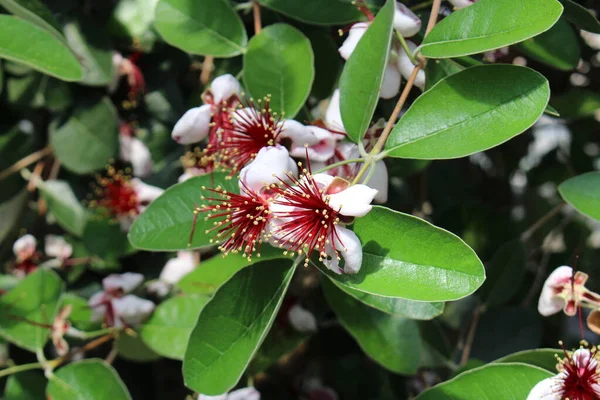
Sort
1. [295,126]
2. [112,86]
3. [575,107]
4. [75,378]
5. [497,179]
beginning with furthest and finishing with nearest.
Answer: [497,179]
[112,86]
[575,107]
[75,378]
[295,126]

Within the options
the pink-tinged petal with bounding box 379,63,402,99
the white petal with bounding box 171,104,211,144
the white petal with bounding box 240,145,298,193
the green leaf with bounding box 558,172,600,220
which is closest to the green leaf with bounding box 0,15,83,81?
the white petal with bounding box 171,104,211,144

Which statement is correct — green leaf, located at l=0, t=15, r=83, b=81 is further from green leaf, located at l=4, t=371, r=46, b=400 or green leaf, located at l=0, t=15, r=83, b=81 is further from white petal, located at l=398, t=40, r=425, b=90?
green leaf, located at l=4, t=371, r=46, b=400

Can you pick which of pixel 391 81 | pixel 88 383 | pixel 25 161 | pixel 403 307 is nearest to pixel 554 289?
pixel 403 307

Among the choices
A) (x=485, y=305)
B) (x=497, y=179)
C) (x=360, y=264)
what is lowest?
(x=497, y=179)

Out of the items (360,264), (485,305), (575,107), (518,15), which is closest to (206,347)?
(360,264)

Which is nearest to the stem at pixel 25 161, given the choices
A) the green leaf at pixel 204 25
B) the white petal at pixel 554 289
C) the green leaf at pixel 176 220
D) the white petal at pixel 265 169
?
the green leaf at pixel 204 25

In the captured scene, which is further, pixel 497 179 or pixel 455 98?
pixel 497 179

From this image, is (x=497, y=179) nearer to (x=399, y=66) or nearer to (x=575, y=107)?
(x=575, y=107)

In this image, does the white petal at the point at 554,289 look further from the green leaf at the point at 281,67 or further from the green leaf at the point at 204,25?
the green leaf at the point at 204,25
